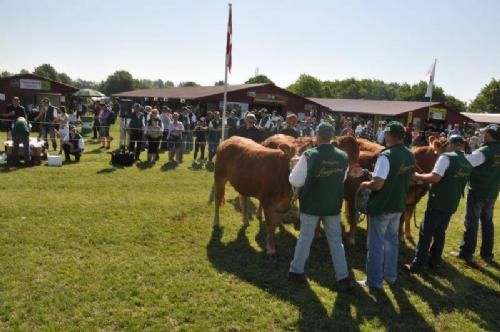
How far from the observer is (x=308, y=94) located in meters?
112

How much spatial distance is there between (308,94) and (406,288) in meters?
110

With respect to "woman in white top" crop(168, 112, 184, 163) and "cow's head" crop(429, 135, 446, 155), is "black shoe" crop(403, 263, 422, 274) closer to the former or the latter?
"cow's head" crop(429, 135, 446, 155)

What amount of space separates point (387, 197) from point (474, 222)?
2.43 meters

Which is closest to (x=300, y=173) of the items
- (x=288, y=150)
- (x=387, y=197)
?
(x=387, y=197)

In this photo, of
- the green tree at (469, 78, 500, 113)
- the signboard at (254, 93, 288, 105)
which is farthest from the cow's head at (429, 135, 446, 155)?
the green tree at (469, 78, 500, 113)

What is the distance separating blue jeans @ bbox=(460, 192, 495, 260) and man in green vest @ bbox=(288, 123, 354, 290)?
2.61 m

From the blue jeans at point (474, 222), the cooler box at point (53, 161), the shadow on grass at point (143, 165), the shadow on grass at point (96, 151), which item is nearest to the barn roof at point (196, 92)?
the shadow on grass at point (96, 151)

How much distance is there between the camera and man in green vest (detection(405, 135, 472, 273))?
5344 mm

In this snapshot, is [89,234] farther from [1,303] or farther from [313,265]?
[313,265]

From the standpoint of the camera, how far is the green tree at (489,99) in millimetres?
76500

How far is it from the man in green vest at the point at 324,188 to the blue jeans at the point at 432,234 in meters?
1.48

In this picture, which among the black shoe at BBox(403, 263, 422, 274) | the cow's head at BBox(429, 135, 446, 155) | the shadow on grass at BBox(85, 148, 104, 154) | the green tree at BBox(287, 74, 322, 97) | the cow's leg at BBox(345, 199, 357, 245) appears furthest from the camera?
the green tree at BBox(287, 74, 322, 97)

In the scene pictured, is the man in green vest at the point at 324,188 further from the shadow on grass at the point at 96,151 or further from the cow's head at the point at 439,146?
the shadow on grass at the point at 96,151

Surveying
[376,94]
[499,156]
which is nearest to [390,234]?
[499,156]
